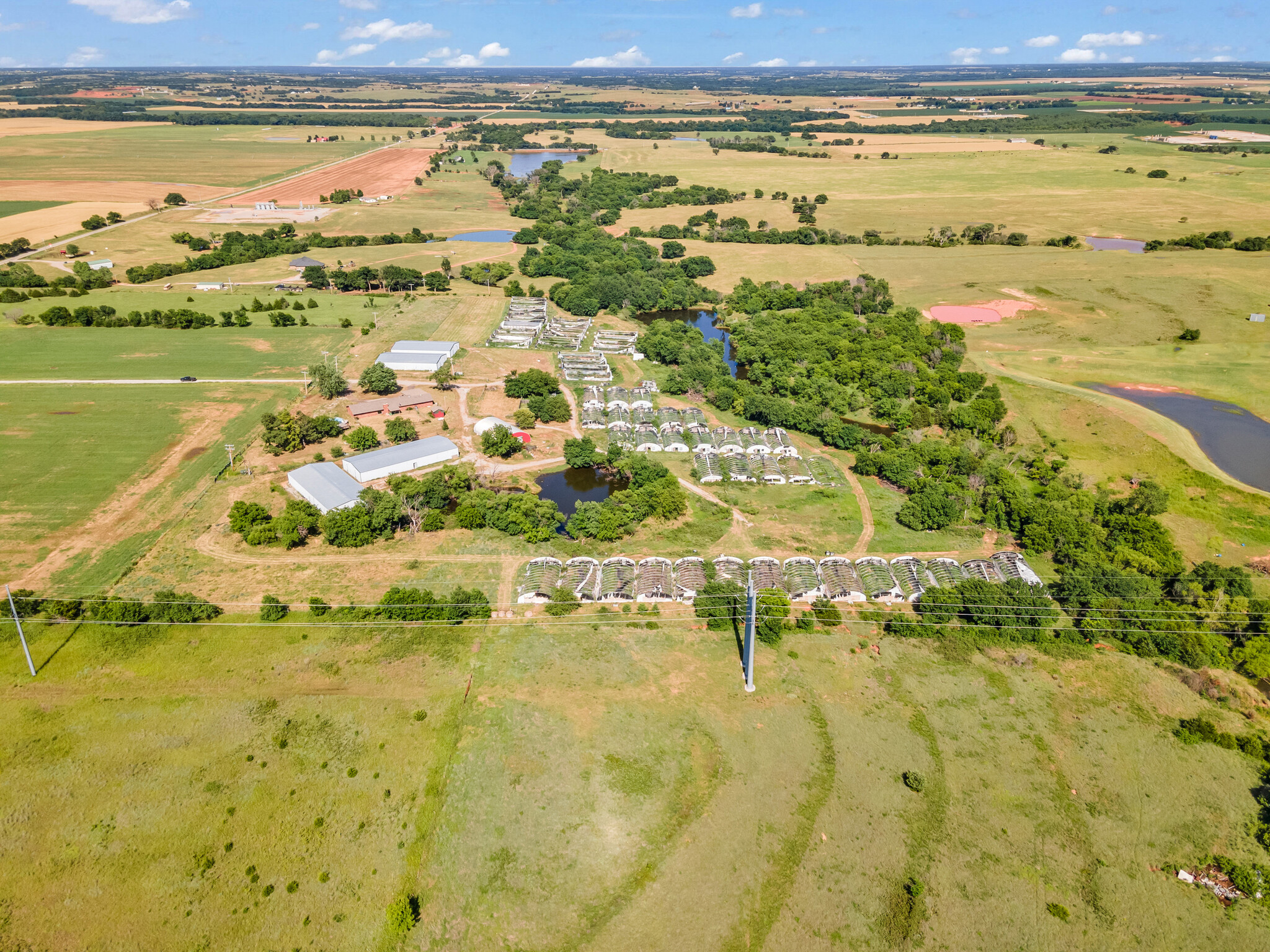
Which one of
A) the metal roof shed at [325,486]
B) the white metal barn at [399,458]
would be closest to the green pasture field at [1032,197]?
the white metal barn at [399,458]

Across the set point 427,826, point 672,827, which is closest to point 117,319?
point 427,826

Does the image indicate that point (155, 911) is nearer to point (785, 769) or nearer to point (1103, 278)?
point (785, 769)

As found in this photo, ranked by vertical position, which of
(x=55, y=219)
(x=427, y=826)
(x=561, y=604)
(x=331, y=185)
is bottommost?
(x=427, y=826)

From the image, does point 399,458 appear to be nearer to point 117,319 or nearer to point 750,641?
point 750,641

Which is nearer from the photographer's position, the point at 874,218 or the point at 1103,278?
the point at 1103,278

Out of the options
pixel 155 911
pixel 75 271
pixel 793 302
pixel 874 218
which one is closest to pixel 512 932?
pixel 155 911

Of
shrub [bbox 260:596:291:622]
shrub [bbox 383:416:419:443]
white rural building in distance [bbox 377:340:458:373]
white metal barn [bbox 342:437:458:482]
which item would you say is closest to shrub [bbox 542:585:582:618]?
shrub [bbox 260:596:291:622]
